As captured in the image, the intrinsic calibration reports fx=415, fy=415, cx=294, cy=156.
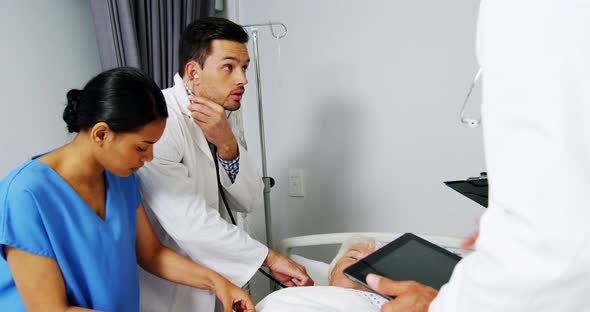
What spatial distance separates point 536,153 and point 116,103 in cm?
74

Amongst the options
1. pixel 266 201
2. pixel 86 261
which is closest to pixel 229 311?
pixel 86 261

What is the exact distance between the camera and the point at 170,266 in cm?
115

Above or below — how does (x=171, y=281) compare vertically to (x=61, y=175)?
below

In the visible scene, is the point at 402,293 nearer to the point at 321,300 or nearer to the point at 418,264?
the point at 418,264

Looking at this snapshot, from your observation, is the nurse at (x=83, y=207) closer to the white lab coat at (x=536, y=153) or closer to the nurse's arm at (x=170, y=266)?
the nurse's arm at (x=170, y=266)

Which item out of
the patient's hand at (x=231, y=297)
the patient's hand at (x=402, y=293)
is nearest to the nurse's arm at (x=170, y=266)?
the patient's hand at (x=231, y=297)

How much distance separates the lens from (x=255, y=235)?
2234 mm

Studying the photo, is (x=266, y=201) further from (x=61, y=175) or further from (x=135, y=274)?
(x=61, y=175)

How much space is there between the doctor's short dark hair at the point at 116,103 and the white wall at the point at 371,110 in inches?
41.8

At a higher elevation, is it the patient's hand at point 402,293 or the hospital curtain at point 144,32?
the hospital curtain at point 144,32

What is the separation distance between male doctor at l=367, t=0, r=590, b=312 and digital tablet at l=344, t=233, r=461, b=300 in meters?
0.36

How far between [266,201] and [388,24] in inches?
33.9

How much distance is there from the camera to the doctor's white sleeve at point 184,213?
1.13 metres

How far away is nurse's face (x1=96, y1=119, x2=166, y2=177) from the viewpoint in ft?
2.87
